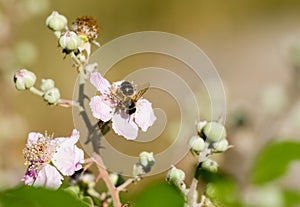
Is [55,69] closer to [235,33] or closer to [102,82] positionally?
[235,33]

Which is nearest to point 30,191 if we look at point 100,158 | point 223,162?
point 100,158

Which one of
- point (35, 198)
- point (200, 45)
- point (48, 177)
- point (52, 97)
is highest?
point (200, 45)

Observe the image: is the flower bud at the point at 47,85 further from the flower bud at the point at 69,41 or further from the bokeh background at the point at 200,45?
the bokeh background at the point at 200,45

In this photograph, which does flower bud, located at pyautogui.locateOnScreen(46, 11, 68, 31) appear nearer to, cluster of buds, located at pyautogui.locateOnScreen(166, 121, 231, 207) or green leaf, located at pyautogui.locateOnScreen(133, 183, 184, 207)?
cluster of buds, located at pyautogui.locateOnScreen(166, 121, 231, 207)

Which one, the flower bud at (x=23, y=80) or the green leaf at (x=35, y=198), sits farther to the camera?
the flower bud at (x=23, y=80)

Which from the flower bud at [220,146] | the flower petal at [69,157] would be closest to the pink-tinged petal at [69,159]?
the flower petal at [69,157]

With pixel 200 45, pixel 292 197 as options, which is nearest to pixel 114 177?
pixel 292 197

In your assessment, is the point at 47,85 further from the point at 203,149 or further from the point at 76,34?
the point at 203,149
